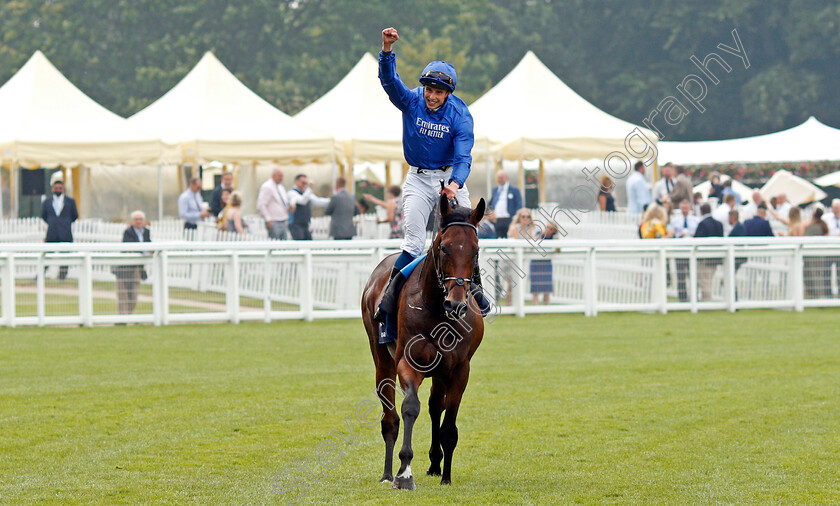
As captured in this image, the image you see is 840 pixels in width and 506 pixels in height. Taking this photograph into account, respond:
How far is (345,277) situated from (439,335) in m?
10.7

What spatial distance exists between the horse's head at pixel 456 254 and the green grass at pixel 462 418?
41.4 inches

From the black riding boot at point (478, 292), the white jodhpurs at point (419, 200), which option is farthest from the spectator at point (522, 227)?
the black riding boot at point (478, 292)

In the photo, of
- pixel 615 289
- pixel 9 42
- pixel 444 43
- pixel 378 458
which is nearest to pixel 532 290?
pixel 615 289

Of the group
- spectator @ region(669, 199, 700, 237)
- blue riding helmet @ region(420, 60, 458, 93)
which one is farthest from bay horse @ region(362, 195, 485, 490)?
spectator @ region(669, 199, 700, 237)

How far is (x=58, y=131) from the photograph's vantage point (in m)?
24.7

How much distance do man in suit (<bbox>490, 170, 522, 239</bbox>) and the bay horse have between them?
581 inches

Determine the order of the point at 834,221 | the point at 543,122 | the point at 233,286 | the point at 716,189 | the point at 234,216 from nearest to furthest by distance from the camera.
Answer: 1. the point at 233,286
2. the point at 234,216
3. the point at 834,221
4. the point at 543,122
5. the point at 716,189

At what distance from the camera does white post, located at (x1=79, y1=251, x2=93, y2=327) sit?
1656 cm

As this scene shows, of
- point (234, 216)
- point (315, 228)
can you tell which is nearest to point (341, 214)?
point (234, 216)

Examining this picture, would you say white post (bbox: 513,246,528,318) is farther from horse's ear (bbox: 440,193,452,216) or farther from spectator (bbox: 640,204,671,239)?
horse's ear (bbox: 440,193,452,216)

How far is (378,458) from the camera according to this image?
26.3ft

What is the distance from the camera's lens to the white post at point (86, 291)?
54.3ft

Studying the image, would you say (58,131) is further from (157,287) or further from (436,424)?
(436,424)

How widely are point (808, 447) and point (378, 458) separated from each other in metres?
2.83
